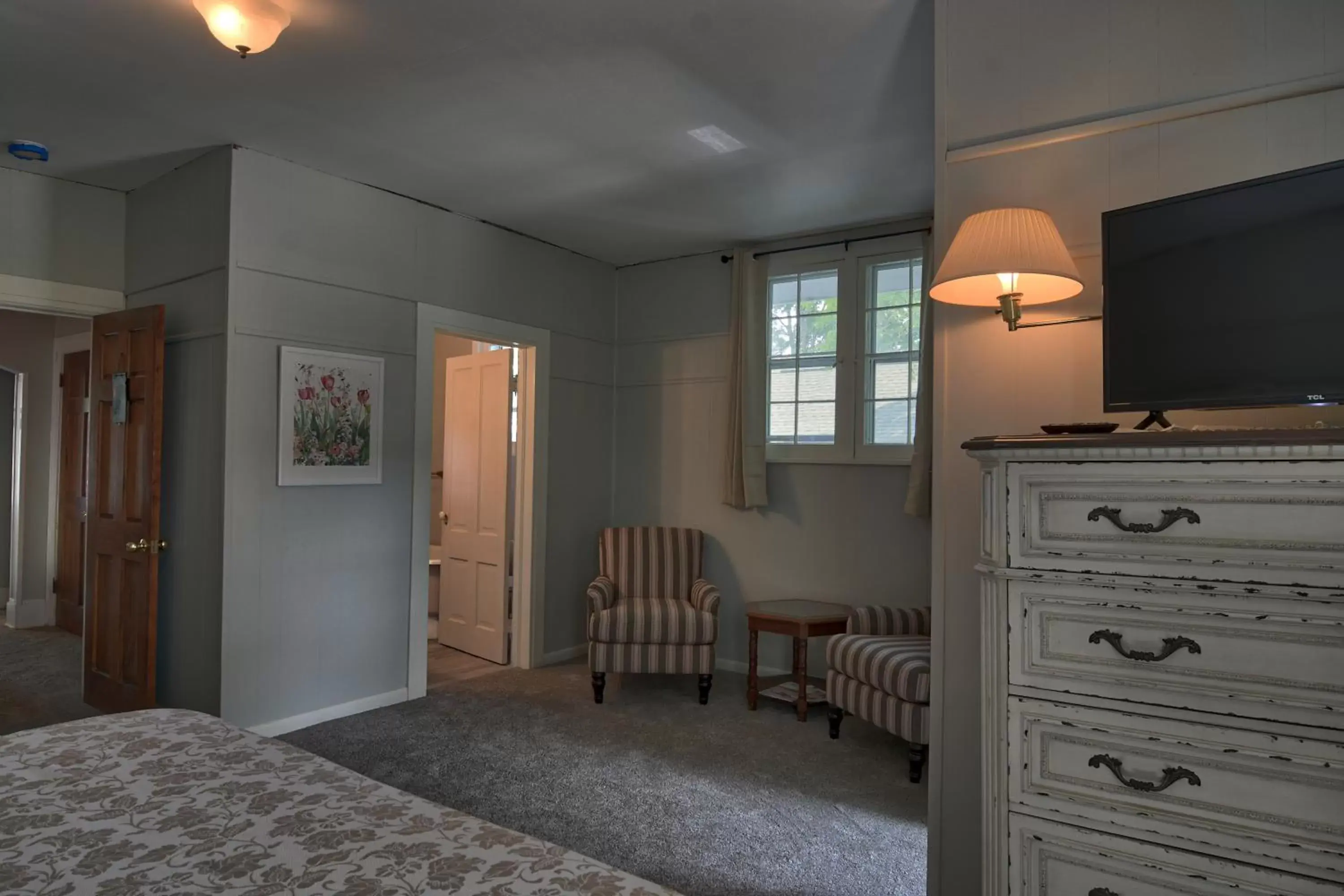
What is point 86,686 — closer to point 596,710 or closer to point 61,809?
point 596,710

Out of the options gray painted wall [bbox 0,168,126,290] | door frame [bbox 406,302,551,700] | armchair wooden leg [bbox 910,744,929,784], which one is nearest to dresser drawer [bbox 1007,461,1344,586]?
armchair wooden leg [bbox 910,744,929,784]

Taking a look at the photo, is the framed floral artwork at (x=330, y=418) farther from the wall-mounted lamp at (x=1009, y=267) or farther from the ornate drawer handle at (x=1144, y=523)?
the ornate drawer handle at (x=1144, y=523)

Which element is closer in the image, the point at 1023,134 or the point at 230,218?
the point at 1023,134

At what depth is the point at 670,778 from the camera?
335 cm

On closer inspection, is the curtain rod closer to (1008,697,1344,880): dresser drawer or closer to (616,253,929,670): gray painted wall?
(616,253,929,670): gray painted wall

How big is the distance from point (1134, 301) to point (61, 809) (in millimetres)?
2269

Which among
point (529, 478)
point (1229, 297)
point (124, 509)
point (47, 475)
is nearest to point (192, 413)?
point (124, 509)

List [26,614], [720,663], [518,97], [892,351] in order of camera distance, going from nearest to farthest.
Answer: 1. [518,97]
2. [892,351]
3. [720,663]
4. [26,614]

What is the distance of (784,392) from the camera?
16.6 feet

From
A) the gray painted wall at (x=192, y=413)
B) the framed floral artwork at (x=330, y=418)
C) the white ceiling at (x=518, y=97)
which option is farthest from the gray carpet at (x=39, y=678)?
the white ceiling at (x=518, y=97)

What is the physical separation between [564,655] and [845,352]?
268cm

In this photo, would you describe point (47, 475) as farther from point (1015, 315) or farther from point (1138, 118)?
point (1138, 118)

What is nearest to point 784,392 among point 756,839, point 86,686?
point 756,839

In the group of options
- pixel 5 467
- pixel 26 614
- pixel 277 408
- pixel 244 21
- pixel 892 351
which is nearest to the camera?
pixel 244 21
